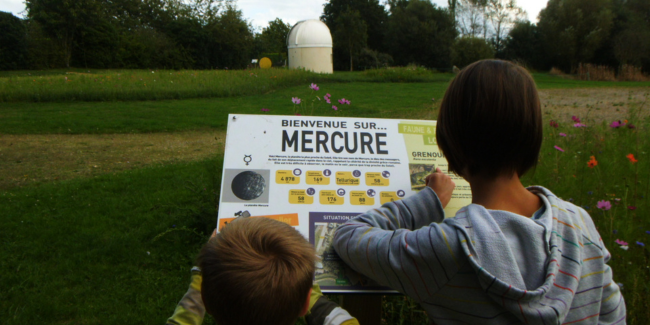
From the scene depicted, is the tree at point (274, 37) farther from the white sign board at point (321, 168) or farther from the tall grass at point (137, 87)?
the white sign board at point (321, 168)

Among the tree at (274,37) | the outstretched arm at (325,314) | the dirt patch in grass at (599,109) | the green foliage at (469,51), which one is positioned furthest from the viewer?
the tree at (274,37)

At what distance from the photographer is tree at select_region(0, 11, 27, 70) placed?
29.2m

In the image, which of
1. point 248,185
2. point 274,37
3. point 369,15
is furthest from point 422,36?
point 248,185

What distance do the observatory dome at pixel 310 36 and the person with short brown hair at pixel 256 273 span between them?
94.5 ft

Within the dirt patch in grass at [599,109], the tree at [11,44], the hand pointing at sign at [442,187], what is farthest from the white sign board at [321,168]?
the tree at [11,44]

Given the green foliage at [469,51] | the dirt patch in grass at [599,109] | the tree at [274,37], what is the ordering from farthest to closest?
the tree at [274,37] < the green foliage at [469,51] < the dirt patch in grass at [599,109]

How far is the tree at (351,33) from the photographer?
38.8 meters

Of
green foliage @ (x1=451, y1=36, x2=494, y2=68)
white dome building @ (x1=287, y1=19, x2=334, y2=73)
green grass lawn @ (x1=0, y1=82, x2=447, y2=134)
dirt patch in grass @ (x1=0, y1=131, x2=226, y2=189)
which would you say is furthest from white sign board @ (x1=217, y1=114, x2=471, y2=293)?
green foliage @ (x1=451, y1=36, x2=494, y2=68)

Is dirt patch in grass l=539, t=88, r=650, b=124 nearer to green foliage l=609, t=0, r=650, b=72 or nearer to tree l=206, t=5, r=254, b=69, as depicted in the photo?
green foliage l=609, t=0, r=650, b=72

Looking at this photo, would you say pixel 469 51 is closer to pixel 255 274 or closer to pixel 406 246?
pixel 406 246

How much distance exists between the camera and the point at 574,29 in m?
A: 33.8

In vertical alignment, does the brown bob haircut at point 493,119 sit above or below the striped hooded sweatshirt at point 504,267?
above

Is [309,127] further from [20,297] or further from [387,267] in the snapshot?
[20,297]

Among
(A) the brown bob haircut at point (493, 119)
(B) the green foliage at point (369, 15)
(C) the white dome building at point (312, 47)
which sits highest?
(B) the green foliage at point (369, 15)
